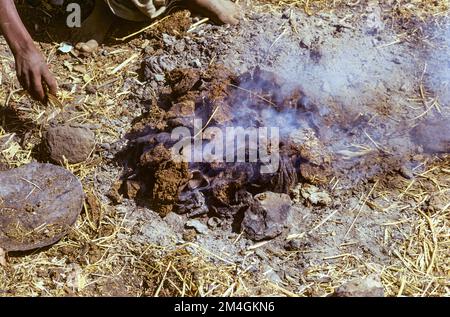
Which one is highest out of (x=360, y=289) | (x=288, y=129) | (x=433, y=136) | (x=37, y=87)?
(x=37, y=87)

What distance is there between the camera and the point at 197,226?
358cm

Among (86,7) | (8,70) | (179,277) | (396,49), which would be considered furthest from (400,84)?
(8,70)

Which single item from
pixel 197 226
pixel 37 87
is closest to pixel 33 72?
pixel 37 87

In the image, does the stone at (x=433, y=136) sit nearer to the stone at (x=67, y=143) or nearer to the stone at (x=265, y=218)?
the stone at (x=265, y=218)

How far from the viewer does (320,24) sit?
181 inches

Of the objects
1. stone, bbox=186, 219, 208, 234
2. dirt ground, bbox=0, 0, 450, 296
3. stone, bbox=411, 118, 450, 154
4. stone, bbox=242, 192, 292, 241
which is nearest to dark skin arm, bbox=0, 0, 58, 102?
dirt ground, bbox=0, 0, 450, 296

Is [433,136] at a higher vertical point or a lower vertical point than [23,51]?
lower

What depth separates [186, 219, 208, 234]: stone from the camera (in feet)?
11.7

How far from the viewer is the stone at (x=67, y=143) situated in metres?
3.85

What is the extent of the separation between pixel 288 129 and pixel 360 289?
48.0 inches

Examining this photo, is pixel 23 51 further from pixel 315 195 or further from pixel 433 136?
pixel 433 136
